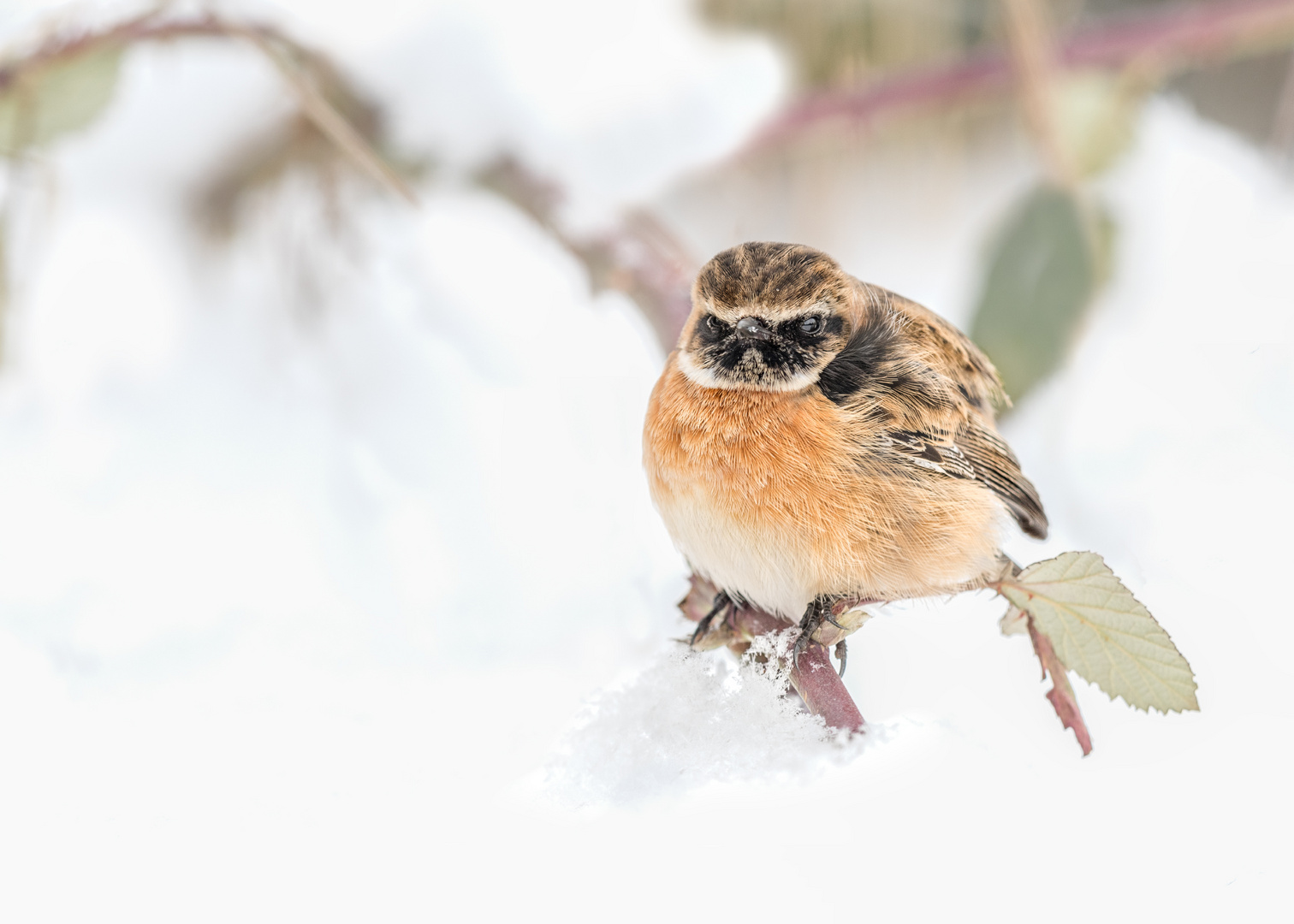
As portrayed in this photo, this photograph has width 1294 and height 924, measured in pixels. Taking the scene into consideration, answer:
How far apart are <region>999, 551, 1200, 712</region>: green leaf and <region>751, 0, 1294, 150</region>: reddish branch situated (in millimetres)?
1312

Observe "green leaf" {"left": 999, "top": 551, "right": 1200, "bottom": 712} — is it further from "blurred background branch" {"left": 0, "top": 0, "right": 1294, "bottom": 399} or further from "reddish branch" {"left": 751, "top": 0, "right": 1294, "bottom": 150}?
"reddish branch" {"left": 751, "top": 0, "right": 1294, "bottom": 150}

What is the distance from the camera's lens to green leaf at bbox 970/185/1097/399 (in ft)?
5.16

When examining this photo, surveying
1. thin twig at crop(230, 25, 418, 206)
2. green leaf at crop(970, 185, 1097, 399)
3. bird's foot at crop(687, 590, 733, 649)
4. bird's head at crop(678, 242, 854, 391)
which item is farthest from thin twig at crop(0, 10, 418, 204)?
green leaf at crop(970, 185, 1097, 399)

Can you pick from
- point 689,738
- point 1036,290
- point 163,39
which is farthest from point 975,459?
point 163,39

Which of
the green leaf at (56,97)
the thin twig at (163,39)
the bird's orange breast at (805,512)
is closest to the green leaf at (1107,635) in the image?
the bird's orange breast at (805,512)

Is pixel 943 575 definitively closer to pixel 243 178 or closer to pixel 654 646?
pixel 654 646

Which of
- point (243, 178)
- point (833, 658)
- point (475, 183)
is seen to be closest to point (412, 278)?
point (475, 183)

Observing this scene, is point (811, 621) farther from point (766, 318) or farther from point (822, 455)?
point (766, 318)

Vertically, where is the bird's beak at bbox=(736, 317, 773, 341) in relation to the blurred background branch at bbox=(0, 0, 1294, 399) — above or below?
below

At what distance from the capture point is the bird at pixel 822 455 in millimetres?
931

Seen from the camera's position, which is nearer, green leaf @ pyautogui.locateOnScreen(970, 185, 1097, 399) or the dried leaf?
the dried leaf

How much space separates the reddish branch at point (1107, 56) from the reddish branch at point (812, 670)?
3.94ft

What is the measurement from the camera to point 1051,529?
1261 millimetres

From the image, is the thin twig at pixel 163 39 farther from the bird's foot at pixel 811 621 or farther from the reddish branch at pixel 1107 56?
the reddish branch at pixel 1107 56
